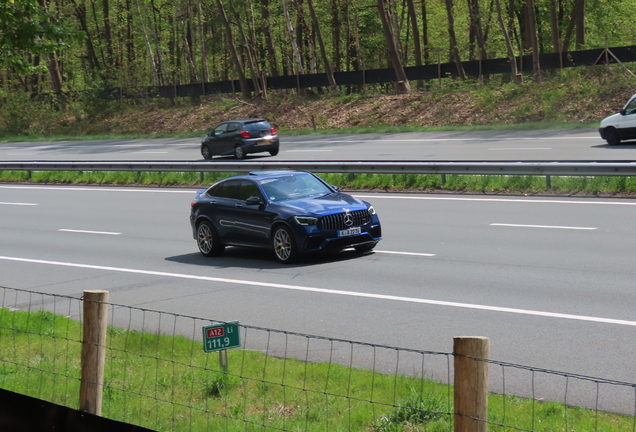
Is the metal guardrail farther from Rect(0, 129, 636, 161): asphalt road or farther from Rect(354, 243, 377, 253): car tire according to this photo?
Rect(354, 243, 377, 253): car tire

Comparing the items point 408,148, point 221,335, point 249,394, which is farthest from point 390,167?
point 221,335

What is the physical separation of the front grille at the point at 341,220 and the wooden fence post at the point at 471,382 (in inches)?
399

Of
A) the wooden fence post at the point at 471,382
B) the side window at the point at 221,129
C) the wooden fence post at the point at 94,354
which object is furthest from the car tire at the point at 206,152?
the wooden fence post at the point at 471,382

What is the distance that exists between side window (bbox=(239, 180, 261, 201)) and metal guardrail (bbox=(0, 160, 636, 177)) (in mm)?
8265

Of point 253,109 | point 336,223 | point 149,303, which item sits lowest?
point 149,303

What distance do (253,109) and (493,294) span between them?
40553 millimetres

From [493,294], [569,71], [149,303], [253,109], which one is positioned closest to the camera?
[493,294]

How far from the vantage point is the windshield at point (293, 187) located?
49.5ft

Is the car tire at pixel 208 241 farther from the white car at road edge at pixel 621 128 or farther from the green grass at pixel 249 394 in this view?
the white car at road edge at pixel 621 128

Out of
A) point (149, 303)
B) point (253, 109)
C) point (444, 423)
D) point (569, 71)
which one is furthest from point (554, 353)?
point (253, 109)

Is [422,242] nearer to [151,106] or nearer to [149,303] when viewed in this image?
[149,303]

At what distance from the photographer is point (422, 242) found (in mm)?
15648

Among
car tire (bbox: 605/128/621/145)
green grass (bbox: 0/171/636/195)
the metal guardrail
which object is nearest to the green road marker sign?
the metal guardrail

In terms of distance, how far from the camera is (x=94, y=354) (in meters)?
5.36
